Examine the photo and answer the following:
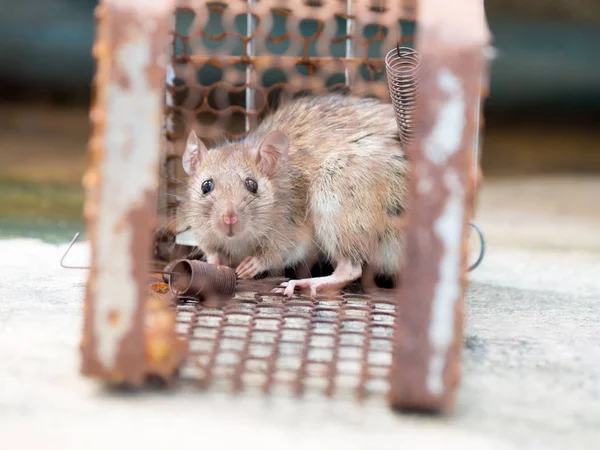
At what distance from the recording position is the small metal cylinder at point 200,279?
2639 millimetres

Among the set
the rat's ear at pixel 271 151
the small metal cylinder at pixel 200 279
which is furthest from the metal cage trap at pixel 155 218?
the rat's ear at pixel 271 151

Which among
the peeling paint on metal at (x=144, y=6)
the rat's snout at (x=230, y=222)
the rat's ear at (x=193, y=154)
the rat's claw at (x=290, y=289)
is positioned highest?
the peeling paint on metal at (x=144, y=6)

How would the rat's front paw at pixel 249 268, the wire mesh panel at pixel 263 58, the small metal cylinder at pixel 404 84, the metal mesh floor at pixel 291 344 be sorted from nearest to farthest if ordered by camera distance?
the metal mesh floor at pixel 291 344, the small metal cylinder at pixel 404 84, the rat's front paw at pixel 249 268, the wire mesh panel at pixel 263 58

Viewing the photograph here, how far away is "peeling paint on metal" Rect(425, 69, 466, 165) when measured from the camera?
5.28ft

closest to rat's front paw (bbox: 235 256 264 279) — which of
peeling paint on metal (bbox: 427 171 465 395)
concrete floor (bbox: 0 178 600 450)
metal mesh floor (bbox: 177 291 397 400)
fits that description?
metal mesh floor (bbox: 177 291 397 400)

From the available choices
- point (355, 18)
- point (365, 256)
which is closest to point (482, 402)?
point (365, 256)

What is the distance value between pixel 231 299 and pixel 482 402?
1.15m

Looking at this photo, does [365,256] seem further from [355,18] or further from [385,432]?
[385,432]

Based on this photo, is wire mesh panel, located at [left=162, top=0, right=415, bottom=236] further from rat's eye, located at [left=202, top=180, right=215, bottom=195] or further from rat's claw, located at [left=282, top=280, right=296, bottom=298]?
rat's claw, located at [left=282, top=280, right=296, bottom=298]

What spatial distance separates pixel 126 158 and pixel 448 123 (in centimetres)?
67

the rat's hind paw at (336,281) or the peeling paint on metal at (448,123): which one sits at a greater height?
the peeling paint on metal at (448,123)

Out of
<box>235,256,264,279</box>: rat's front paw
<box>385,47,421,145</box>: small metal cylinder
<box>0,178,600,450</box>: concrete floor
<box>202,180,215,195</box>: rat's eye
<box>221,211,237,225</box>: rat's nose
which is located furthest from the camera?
<box>235,256,264,279</box>: rat's front paw

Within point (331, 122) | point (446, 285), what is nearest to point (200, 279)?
point (331, 122)

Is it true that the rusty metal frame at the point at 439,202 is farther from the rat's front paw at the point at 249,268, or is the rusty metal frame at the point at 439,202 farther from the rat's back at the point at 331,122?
the rat's front paw at the point at 249,268
